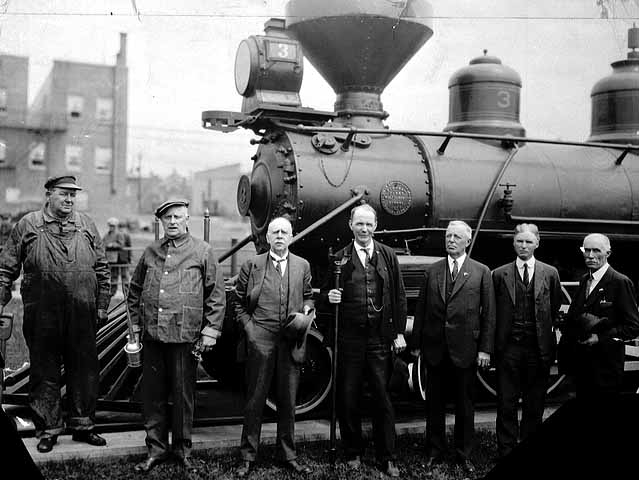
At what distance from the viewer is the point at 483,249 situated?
638 cm

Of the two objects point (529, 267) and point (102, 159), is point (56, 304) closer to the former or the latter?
point (529, 267)

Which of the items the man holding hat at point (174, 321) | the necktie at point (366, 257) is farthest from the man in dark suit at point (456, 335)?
the man holding hat at point (174, 321)

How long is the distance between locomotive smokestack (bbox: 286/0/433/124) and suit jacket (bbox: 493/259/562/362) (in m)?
2.22

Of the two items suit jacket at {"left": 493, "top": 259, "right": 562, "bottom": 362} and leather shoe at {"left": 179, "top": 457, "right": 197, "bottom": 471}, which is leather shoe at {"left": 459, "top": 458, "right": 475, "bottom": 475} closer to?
suit jacket at {"left": 493, "top": 259, "right": 562, "bottom": 362}

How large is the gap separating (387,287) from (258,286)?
816 mm

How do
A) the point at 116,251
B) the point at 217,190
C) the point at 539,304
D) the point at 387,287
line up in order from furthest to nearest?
the point at 217,190, the point at 116,251, the point at 539,304, the point at 387,287

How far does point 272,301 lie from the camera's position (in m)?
4.43

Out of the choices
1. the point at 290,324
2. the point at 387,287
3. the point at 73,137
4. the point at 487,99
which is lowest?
the point at 290,324

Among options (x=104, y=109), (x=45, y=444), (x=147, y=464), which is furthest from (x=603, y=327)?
(x=104, y=109)

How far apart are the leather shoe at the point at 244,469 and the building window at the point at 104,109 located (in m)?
23.3

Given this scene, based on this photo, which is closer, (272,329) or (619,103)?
(272,329)

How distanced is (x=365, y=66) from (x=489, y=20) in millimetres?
1318

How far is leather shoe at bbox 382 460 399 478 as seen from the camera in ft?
14.2

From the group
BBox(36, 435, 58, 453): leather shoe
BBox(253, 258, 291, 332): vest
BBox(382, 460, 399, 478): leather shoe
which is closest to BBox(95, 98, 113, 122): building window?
BBox(36, 435, 58, 453): leather shoe
